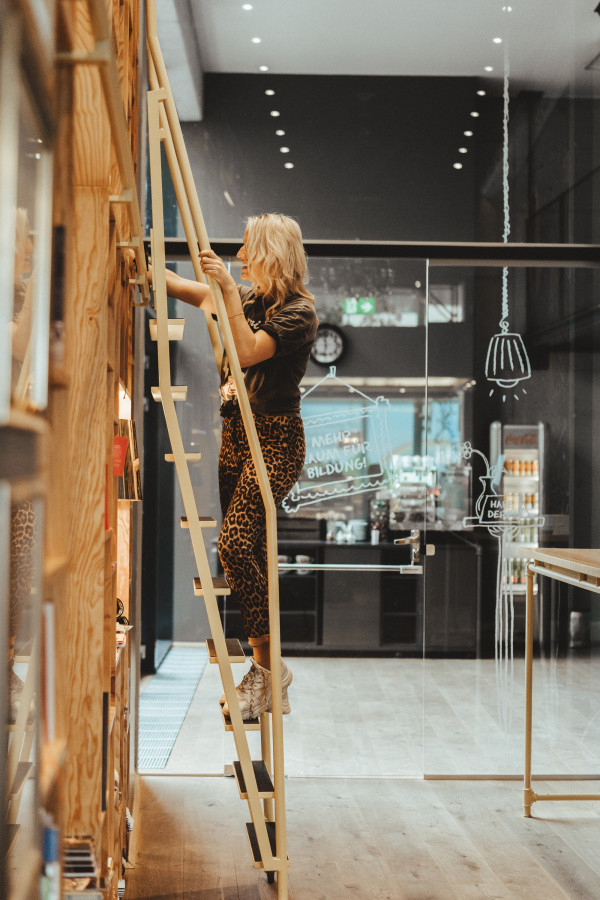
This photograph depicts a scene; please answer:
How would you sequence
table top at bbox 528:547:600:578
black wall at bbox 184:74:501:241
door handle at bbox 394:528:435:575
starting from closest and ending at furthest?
1. table top at bbox 528:547:600:578
2. door handle at bbox 394:528:435:575
3. black wall at bbox 184:74:501:241

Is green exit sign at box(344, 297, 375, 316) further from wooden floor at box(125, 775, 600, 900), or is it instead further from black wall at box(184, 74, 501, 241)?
wooden floor at box(125, 775, 600, 900)

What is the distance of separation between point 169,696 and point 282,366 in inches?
86.7

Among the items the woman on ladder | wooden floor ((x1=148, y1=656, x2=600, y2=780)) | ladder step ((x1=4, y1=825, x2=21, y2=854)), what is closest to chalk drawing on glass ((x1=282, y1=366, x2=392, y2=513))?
wooden floor ((x1=148, y1=656, x2=600, y2=780))

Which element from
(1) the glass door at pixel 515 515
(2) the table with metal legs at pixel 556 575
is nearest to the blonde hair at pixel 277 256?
(2) the table with metal legs at pixel 556 575

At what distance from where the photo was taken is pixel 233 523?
8.71 feet

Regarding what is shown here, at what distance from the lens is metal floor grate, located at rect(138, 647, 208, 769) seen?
13.5 ft

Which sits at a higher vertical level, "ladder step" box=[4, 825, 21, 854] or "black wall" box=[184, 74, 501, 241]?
"black wall" box=[184, 74, 501, 241]

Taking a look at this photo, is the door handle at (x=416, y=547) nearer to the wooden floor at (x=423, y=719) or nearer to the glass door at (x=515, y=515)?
→ the glass door at (x=515, y=515)

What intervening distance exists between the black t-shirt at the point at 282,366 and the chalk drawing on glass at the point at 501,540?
1.65 meters

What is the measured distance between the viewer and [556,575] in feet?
10.9

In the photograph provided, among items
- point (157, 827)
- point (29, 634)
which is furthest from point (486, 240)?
point (29, 634)

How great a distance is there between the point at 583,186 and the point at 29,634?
4.02 m

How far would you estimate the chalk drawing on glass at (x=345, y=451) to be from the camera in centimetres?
419

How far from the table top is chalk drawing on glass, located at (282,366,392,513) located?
3.02ft
